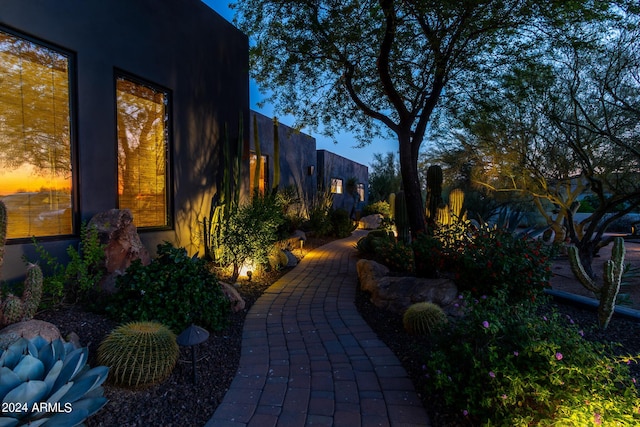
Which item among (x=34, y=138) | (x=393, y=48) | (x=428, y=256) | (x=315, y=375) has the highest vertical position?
(x=393, y=48)

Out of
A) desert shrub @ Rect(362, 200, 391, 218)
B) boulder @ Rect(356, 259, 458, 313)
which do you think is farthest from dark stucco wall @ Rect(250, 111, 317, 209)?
boulder @ Rect(356, 259, 458, 313)

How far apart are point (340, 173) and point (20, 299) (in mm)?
Result: 16738

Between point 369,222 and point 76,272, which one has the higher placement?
point 76,272

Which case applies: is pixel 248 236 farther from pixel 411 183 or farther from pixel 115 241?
pixel 411 183

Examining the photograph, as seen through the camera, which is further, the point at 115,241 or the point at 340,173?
the point at 340,173

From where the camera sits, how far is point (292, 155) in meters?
12.8

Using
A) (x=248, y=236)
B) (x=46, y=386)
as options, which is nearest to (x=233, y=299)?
(x=248, y=236)

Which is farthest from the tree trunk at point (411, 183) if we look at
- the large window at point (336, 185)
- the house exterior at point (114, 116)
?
the large window at point (336, 185)

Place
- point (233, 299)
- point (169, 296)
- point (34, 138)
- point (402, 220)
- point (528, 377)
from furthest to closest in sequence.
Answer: point (402, 220), point (233, 299), point (34, 138), point (169, 296), point (528, 377)

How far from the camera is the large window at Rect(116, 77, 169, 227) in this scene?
4531 millimetres

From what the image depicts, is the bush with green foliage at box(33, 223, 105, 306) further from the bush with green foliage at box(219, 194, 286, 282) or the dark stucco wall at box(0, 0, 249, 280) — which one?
the bush with green foliage at box(219, 194, 286, 282)

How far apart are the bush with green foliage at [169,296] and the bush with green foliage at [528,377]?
2.23m

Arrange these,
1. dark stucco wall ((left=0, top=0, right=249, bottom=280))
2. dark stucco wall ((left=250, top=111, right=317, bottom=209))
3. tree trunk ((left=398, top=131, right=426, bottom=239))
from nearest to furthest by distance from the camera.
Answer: dark stucco wall ((left=0, top=0, right=249, bottom=280)) → tree trunk ((left=398, top=131, right=426, bottom=239)) → dark stucco wall ((left=250, top=111, right=317, bottom=209))

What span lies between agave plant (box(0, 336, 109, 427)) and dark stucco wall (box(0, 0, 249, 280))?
201cm
